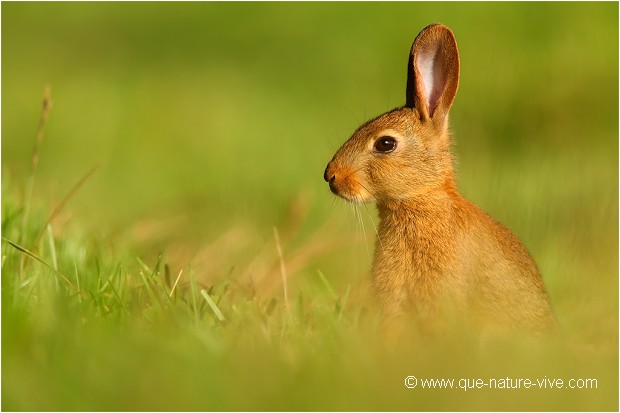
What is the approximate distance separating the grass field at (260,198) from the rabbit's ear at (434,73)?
0.46 meters

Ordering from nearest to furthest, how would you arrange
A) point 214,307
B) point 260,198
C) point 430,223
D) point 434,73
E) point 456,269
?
point 214,307, point 456,269, point 430,223, point 434,73, point 260,198

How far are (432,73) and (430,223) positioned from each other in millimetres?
779

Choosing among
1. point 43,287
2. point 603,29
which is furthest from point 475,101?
point 43,287

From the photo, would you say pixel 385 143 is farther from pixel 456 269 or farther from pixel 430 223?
pixel 456 269

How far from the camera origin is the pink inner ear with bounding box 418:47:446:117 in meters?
5.02

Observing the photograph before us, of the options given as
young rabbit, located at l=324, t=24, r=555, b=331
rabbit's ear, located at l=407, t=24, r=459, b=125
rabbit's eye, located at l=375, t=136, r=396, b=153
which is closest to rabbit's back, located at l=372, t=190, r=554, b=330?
young rabbit, located at l=324, t=24, r=555, b=331

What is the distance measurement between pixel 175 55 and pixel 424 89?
925 centimetres

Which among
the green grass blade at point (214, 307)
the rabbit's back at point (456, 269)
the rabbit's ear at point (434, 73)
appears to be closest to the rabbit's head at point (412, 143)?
the rabbit's ear at point (434, 73)

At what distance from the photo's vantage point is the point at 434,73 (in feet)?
16.5

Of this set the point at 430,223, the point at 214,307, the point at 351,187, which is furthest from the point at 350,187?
the point at 214,307

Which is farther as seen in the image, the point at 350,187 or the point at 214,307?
the point at 350,187

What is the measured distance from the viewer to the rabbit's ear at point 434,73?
4.95 m

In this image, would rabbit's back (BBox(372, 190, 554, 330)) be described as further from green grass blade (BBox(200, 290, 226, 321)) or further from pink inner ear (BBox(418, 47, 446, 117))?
green grass blade (BBox(200, 290, 226, 321))

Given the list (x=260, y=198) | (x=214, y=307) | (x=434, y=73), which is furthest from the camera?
(x=260, y=198)
